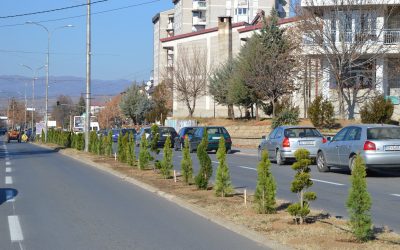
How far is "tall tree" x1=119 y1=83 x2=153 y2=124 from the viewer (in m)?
89.2

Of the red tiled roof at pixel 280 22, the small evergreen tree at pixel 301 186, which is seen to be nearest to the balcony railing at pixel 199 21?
the red tiled roof at pixel 280 22

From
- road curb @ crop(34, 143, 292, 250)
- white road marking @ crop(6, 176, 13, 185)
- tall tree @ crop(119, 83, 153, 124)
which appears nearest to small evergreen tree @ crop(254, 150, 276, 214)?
road curb @ crop(34, 143, 292, 250)

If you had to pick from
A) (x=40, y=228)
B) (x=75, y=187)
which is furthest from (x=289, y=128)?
(x=40, y=228)

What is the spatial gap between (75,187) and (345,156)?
7975mm

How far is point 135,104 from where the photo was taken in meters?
90.7

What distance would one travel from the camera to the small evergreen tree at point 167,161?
17562 mm

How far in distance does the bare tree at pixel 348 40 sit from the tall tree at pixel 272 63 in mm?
3552

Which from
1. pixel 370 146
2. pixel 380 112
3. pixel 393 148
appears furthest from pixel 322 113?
pixel 370 146

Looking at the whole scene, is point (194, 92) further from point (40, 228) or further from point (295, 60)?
point (40, 228)

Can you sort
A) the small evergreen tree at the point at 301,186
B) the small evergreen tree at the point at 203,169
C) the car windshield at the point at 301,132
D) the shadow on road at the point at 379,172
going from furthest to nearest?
the car windshield at the point at 301,132
the shadow on road at the point at 379,172
the small evergreen tree at the point at 203,169
the small evergreen tree at the point at 301,186

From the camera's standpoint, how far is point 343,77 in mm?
39375

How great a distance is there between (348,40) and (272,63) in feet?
23.8

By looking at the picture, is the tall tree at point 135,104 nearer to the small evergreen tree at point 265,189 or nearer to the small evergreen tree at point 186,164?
the small evergreen tree at point 186,164

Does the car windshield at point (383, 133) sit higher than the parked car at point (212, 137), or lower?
higher
